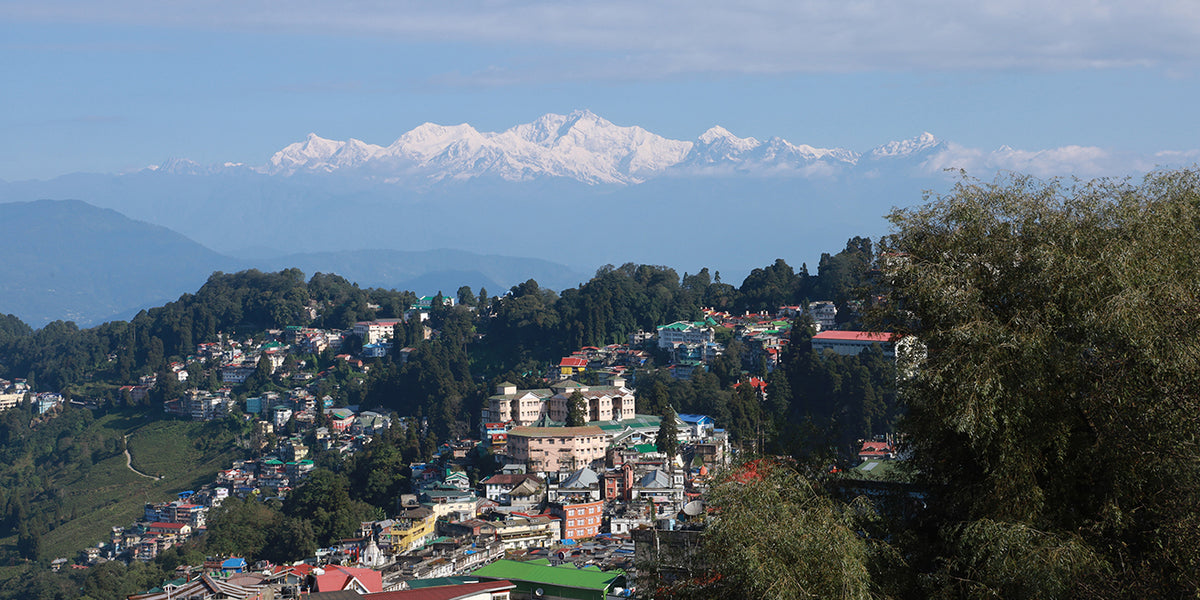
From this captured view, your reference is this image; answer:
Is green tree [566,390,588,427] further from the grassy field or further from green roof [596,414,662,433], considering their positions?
the grassy field

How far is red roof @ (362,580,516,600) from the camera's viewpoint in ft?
48.5

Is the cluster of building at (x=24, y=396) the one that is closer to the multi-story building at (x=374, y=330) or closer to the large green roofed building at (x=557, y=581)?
the multi-story building at (x=374, y=330)

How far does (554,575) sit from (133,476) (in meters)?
38.1

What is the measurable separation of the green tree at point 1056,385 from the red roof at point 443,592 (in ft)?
23.2

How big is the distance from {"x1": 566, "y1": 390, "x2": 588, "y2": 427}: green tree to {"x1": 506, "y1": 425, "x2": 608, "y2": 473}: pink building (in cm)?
116

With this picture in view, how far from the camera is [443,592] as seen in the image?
49.7 ft

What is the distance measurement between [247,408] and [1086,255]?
54.9 metres

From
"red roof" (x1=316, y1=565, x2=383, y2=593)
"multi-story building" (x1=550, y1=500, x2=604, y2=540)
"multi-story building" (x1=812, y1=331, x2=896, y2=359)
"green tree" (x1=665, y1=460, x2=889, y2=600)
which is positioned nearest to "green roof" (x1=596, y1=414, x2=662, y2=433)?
"multi-story building" (x1=812, y1=331, x2=896, y2=359)

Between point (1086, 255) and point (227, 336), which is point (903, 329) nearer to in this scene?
point (1086, 255)

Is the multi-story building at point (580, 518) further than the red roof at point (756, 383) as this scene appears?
No

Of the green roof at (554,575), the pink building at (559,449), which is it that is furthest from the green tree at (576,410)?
the green roof at (554,575)

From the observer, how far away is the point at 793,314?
179 feet

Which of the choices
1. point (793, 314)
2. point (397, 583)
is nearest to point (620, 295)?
point (793, 314)

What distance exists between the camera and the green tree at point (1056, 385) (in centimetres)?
782
